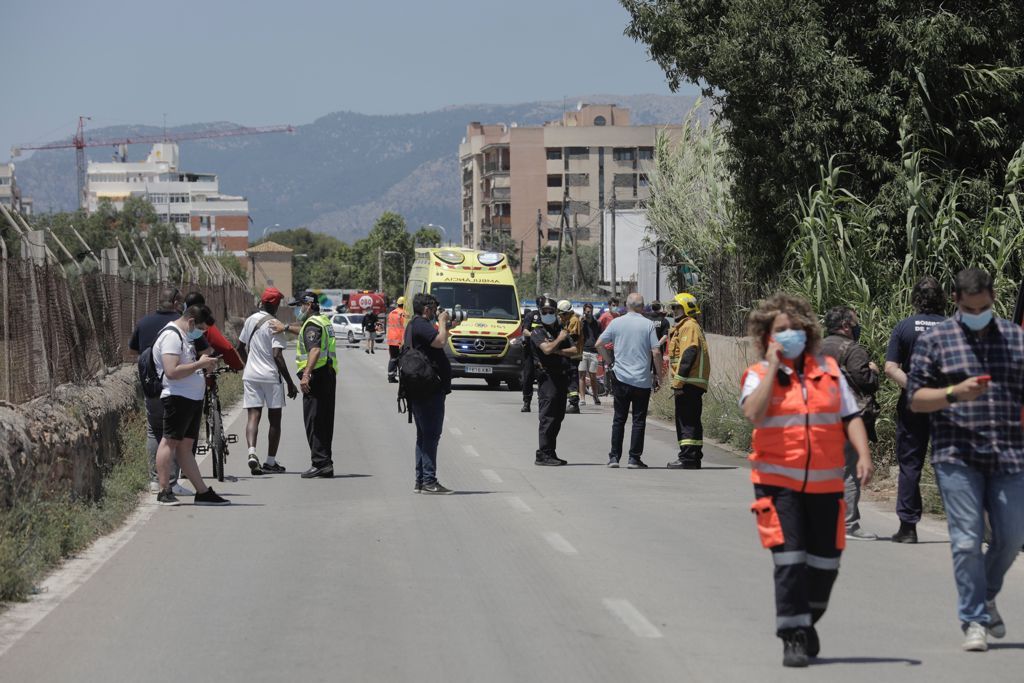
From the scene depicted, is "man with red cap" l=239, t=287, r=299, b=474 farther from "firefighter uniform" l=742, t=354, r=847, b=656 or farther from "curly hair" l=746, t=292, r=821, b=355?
"firefighter uniform" l=742, t=354, r=847, b=656

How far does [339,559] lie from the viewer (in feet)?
33.0

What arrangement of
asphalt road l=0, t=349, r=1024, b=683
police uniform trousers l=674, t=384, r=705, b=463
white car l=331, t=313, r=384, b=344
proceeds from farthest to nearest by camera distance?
white car l=331, t=313, r=384, b=344, police uniform trousers l=674, t=384, r=705, b=463, asphalt road l=0, t=349, r=1024, b=683

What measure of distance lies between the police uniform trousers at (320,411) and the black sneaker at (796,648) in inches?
334

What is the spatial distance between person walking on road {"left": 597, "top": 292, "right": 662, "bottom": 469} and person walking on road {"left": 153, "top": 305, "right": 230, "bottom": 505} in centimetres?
487

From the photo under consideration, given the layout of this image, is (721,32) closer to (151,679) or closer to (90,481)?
(90,481)

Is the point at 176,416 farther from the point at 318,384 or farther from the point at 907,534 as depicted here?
the point at 907,534

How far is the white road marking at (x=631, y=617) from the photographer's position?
764 cm

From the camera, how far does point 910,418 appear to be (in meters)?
10.7

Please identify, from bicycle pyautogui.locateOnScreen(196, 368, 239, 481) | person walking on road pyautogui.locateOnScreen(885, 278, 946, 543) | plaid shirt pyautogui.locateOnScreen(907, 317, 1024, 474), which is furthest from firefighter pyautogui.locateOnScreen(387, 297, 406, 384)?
plaid shirt pyautogui.locateOnScreen(907, 317, 1024, 474)

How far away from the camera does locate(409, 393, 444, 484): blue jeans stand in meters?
13.4

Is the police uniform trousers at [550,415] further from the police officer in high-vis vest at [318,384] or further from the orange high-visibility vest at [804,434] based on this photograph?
the orange high-visibility vest at [804,434]

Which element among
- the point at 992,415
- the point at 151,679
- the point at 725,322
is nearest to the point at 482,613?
the point at 151,679

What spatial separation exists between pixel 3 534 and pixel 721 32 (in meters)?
14.7

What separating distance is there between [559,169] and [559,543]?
462 feet
